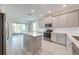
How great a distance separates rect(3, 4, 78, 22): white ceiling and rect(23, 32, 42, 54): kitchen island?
32 cm

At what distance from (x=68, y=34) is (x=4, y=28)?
47.1 inches

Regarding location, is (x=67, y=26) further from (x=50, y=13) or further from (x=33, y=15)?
(x=33, y=15)

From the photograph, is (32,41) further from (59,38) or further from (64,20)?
(64,20)

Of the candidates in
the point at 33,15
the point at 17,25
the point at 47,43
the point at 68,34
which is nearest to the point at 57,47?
the point at 47,43

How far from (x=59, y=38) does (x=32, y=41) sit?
1.90 ft

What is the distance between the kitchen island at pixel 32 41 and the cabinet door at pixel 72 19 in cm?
63

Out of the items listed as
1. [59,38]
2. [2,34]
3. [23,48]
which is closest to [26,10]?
[2,34]

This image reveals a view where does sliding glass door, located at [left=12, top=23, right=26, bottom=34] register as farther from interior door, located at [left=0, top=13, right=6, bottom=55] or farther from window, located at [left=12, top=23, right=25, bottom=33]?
interior door, located at [left=0, top=13, right=6, bottom=55]

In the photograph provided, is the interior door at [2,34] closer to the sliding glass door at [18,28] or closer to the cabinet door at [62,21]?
the sliding glass door at [18,28]

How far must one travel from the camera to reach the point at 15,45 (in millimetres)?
1652

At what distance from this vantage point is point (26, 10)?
59.9 inches

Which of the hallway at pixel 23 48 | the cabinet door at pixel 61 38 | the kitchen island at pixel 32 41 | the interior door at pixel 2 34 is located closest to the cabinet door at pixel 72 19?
the cabinet door at pixel 61 38

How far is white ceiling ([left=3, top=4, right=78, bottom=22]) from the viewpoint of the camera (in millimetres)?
1405

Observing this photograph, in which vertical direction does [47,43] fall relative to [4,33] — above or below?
below
